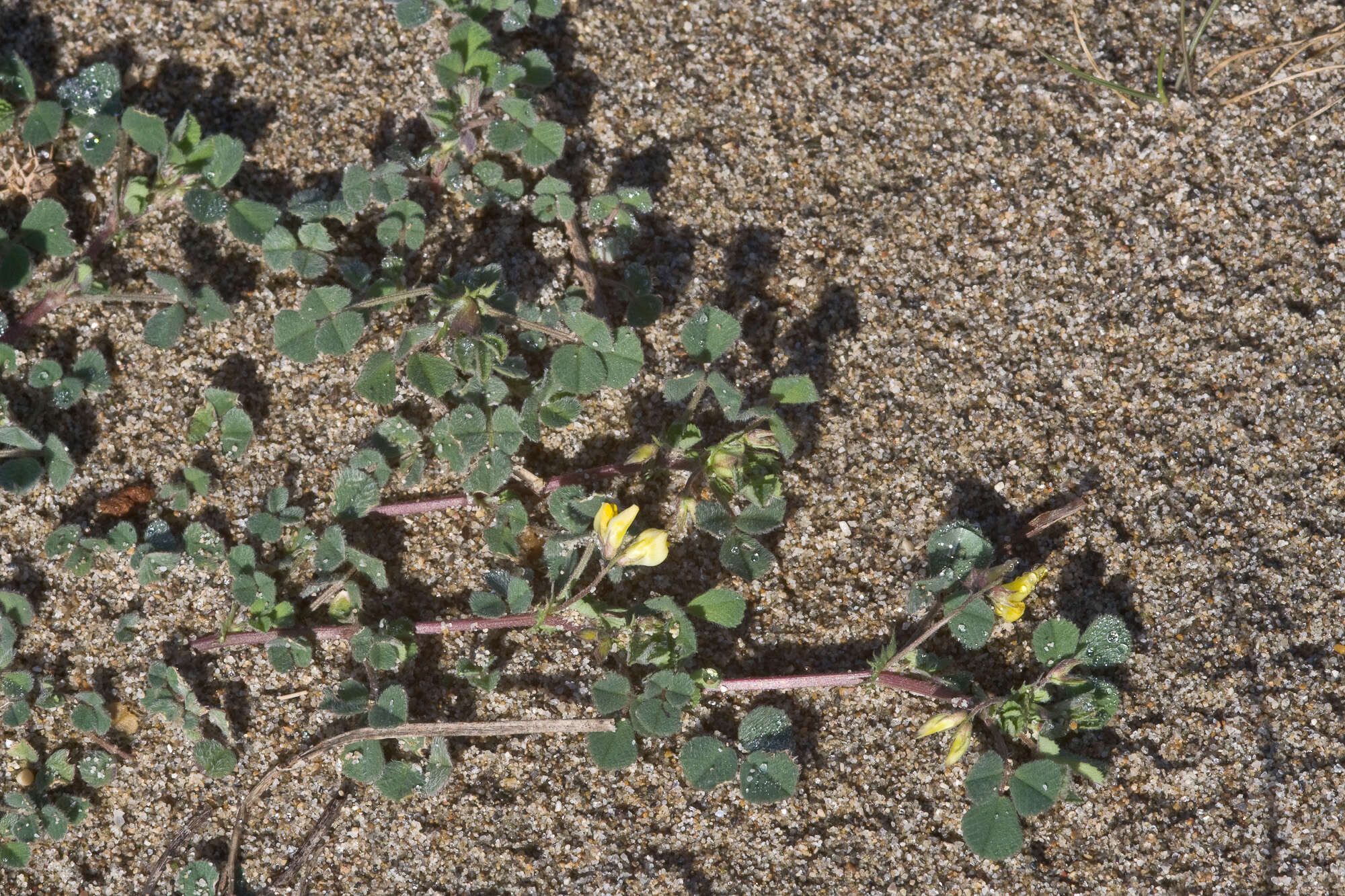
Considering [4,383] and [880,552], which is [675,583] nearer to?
[880,552]

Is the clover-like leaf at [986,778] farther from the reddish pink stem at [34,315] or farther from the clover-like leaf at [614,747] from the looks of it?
the reddish pink stem at [34,315]

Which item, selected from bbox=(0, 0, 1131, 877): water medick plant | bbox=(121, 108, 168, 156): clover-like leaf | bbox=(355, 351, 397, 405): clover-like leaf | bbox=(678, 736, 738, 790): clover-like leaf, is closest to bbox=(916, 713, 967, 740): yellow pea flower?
bbox=(0, 0, 1131, 877): water medick plant

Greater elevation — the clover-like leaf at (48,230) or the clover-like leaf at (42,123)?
the clover-like leaf at (42,123)

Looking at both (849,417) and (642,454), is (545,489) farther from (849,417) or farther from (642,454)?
(849,417)

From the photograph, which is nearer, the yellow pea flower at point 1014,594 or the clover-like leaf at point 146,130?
the yellow pea flower at point 1014,594

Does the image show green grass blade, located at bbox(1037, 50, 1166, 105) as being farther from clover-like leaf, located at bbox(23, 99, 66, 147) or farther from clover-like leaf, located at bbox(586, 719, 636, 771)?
clover-like leaf, located at bbox(23, 99, 66, 147)

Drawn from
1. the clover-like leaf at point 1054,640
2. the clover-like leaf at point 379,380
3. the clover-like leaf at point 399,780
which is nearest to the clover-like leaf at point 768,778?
the clover-like leaf at point 1054,640
